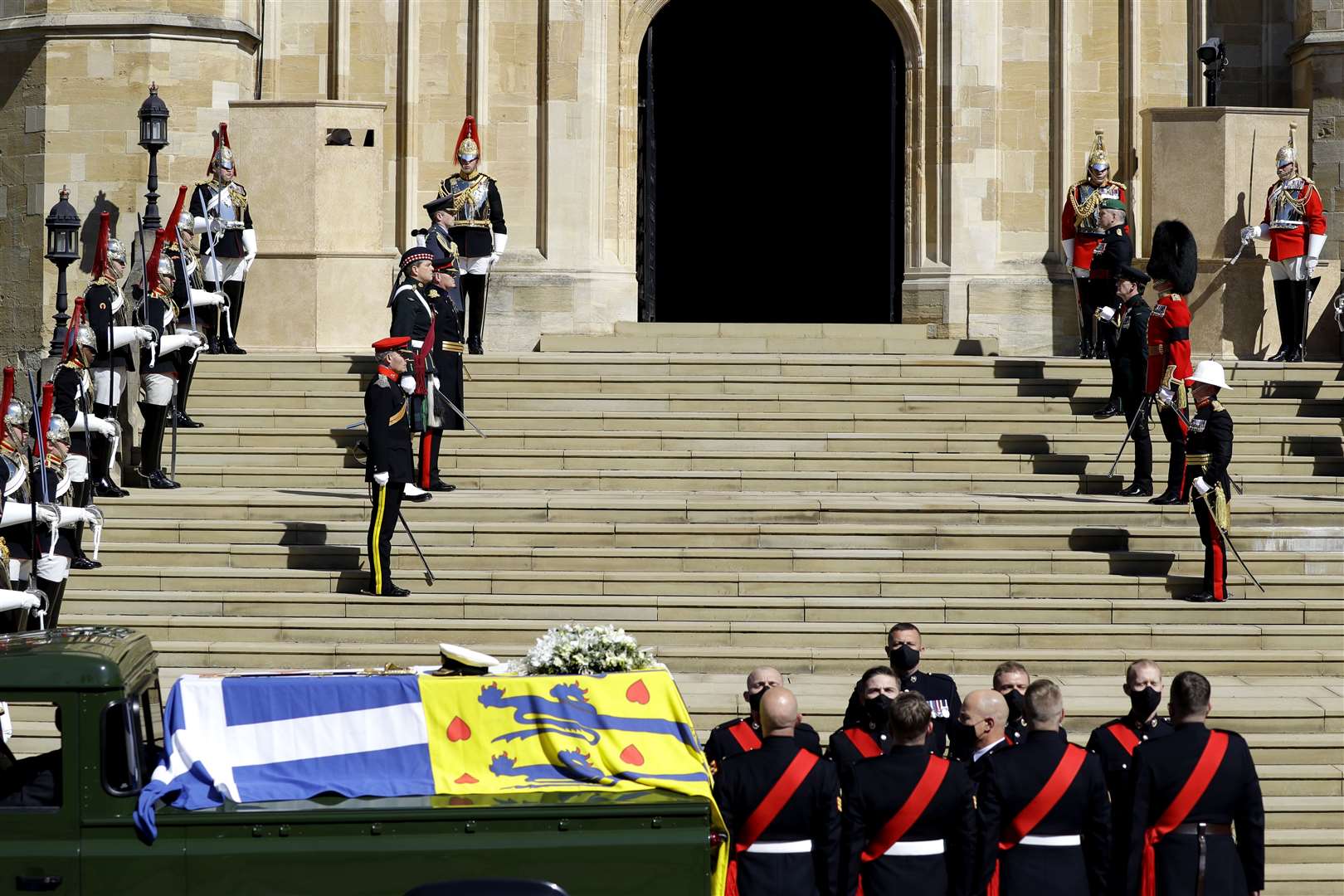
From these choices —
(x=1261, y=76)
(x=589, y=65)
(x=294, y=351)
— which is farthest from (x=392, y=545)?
(x=1261, y=76)

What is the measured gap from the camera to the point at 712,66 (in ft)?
95.2

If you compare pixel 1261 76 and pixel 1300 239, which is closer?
pixel 1300 239

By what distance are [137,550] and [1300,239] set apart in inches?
467

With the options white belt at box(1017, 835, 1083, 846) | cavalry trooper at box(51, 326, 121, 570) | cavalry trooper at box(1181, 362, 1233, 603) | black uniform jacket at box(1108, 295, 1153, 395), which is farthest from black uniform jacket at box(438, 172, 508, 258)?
white belt at box(1017, 835, 1083, 846)

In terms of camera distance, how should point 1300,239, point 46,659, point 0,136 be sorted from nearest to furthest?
point 46,659 < point 1300,239 < point 0,136

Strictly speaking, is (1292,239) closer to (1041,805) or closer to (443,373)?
(443,373)

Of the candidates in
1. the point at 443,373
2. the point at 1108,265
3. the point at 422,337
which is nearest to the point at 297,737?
the point at 422,337

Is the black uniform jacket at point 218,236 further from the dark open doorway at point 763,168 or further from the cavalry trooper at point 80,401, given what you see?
the dark open doorway at point 763,168

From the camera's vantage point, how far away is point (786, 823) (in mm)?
7297

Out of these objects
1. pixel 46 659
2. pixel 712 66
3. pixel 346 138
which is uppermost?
pixel 712 66

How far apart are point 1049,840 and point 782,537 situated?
7029mm

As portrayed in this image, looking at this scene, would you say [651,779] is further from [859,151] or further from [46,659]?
[859,151]

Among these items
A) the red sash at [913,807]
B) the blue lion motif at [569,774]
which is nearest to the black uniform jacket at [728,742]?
the blue lion motif at [569,774]

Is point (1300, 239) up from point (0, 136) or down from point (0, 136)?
down
